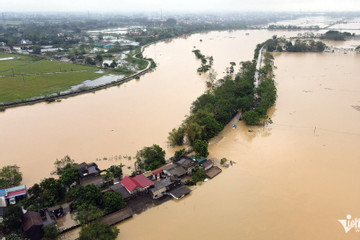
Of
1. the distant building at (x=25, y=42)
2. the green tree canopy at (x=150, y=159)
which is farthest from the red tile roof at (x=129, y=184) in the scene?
the distant building at (x=25, y=42)

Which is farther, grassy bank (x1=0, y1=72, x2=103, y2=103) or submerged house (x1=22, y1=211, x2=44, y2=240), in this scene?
grassy bank (x1=0, y1=72, x2=103, y2=103)

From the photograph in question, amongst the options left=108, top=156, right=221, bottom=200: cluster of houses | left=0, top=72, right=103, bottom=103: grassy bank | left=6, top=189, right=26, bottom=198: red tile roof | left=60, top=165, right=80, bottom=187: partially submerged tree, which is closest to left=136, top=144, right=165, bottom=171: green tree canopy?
left=108, top=156, right=221, bottom=200: cluster of houses

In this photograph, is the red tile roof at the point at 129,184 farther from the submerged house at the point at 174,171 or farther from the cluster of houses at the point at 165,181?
the submerged house at the point at 174,171

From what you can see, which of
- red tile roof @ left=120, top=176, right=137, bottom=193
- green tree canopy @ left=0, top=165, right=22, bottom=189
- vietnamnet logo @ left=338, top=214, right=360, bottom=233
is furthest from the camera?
green tree canopy @ left=0, top=165, right=22, bottom=189

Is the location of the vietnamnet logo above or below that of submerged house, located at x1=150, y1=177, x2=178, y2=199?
below

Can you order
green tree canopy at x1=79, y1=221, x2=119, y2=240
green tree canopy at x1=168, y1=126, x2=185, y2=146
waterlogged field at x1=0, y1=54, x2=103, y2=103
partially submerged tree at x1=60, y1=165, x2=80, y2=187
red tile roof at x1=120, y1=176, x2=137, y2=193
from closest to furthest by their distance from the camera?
green tree canopy at x1=79, y1=221, x2=119, y2=240
red tile roof at x1=120, y1=176, x2=137, y2=193
partially submerged tree at x1=60, y1=165, x2=80, y2=187
green tree canopy at x1=168, y1=126, x2=185, y2=146
waterlogged field at x1=0, y1=54, x2=103, y2=103

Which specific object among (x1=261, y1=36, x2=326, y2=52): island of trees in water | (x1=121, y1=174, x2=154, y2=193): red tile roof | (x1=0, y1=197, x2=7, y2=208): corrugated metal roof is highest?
(x1=261, y1=36, x2=326, y2=52): island of trees in water

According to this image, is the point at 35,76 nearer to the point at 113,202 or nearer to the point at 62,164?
the point at 62,164

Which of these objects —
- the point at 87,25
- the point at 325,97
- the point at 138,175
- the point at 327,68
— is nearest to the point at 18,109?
the point at 138,175

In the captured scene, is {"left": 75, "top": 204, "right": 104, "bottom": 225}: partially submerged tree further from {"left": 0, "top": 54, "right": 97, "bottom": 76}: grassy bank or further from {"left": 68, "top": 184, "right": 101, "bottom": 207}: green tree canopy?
{"left": 0, "top": 54, "right": 97, "bottom": 76}: grassy bank
